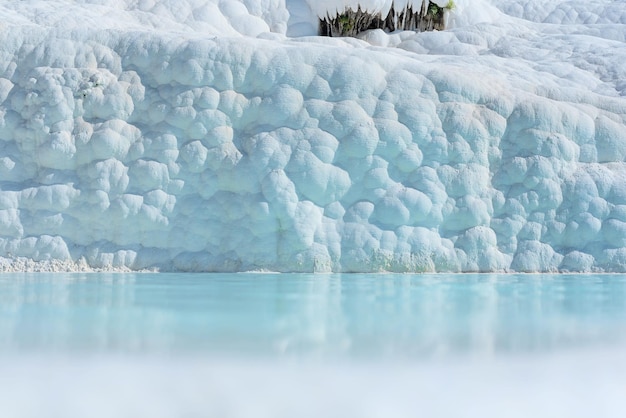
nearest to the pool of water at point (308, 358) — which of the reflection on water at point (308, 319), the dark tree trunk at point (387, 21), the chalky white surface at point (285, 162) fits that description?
the reflection on water at point (308, 319)

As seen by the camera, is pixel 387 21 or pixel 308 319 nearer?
pixel 308 319

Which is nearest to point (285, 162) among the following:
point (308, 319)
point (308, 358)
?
point (308, 319)

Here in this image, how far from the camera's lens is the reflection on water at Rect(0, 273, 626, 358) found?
2.63 metres

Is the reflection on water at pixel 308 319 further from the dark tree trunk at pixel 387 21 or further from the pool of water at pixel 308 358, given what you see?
the dark tree trunk at pixel 387 21

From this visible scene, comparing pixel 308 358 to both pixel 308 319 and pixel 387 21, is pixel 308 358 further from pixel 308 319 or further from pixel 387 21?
pixel 387 21

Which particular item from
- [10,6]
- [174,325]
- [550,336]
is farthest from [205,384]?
[10,6]

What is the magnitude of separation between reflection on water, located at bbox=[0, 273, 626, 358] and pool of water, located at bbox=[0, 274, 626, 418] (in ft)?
0.04

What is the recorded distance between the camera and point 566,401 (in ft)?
6.51

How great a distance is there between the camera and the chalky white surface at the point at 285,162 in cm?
782

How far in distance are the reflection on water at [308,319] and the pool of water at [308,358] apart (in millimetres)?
12

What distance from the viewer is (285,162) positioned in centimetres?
796

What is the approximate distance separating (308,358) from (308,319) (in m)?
0.92

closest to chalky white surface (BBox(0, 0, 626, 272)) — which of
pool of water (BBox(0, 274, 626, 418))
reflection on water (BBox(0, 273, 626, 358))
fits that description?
reflection on water (BBox(0, 273, 626, 358))

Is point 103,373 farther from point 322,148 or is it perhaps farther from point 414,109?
point 414,109
